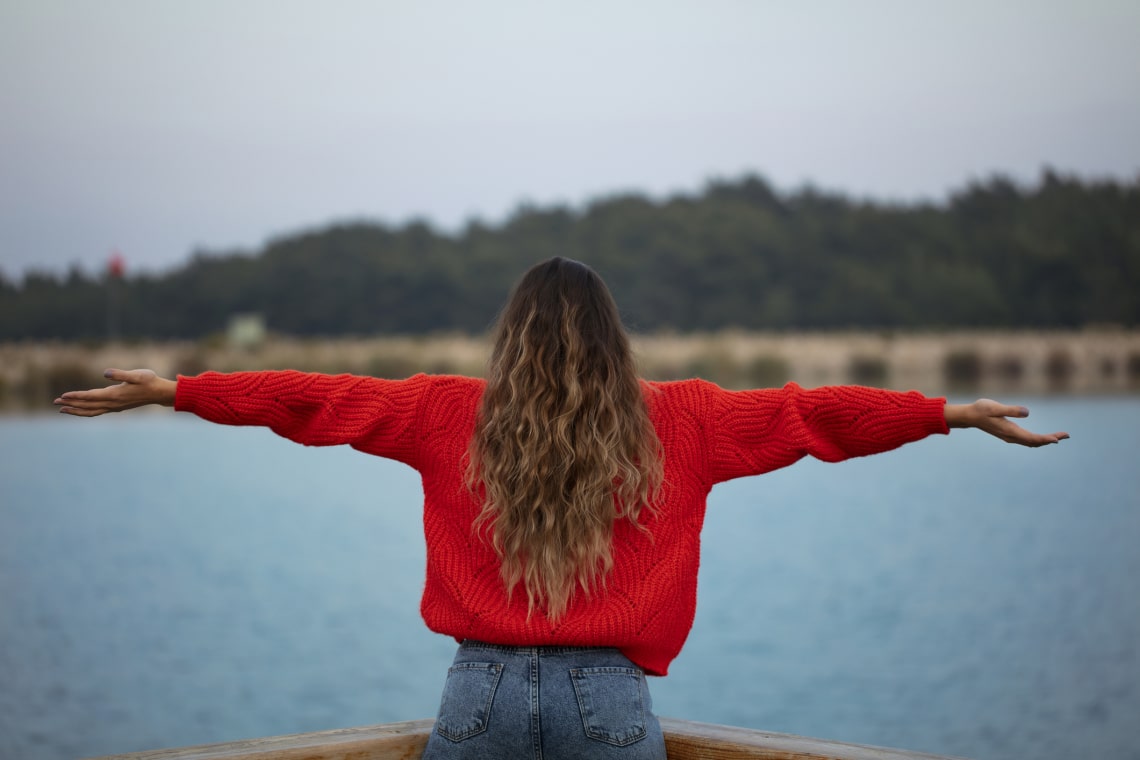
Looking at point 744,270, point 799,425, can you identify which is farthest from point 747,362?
point 799,425

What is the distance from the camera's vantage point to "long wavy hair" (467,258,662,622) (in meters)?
1.72

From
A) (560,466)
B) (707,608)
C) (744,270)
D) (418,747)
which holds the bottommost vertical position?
(707,608)

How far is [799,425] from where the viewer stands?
5.96 ft

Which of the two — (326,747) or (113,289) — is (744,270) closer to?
(113,289)

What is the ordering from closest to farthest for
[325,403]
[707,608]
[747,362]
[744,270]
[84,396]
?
[84,396], [325,403], [707,608], [747,362], [744,270]

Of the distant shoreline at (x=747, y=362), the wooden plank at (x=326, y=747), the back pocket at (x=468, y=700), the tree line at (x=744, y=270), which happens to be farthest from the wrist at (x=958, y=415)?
the tree line at (x=744, y=270)

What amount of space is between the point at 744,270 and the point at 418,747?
1291 inches

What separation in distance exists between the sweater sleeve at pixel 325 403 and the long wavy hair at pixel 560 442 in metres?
0.14

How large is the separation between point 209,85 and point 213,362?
308 inches

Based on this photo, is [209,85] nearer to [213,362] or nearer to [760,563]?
[213,362]

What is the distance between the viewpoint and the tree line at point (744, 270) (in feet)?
103

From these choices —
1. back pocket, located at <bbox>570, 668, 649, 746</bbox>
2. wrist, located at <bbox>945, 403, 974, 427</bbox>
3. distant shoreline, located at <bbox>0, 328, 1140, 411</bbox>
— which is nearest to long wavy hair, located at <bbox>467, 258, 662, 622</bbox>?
back pocket, located at <bbox>570, 668, 649, 746</bbox>

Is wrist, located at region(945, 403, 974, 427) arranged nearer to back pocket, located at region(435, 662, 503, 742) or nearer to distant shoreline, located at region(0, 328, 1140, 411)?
back pocket, located at region(435, 662, 503, 742)

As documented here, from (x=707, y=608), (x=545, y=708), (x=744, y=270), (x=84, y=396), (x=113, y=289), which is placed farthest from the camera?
(x=744, y=270)
